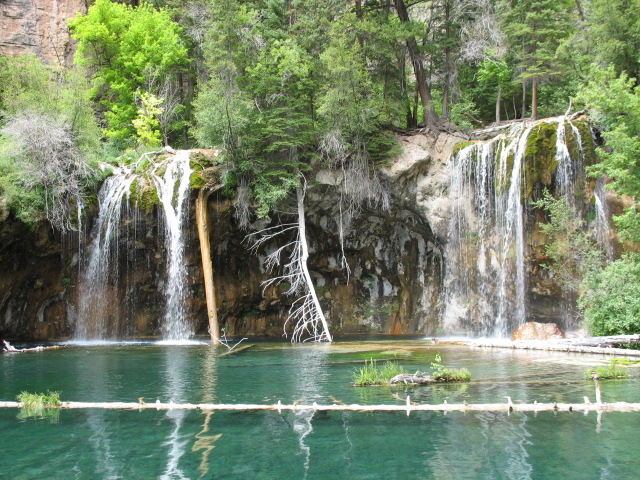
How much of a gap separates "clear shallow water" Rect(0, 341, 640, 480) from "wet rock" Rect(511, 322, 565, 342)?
6.08 meters

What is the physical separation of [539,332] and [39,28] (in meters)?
29.6

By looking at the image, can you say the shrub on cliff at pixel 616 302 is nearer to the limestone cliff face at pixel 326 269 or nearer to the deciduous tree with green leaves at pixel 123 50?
the limestone cliff face at pixel 326 269

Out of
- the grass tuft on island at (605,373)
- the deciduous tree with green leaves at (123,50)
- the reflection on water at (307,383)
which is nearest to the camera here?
the reflection on water at (307,383)

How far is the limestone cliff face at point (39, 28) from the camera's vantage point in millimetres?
30047

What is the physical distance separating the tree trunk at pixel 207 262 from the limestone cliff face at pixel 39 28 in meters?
14.5

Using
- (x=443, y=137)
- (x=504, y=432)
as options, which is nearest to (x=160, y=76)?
(x=443, y=137)

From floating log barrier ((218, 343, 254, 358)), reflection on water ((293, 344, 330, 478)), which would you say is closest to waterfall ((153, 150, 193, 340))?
floating log barrier ((218, 343, 254, 358))

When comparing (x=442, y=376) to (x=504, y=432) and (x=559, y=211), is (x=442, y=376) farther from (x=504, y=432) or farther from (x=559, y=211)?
(x=559, y=211)

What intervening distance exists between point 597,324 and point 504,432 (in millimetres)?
10589

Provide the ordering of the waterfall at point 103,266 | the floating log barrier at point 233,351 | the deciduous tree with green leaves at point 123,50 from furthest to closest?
the deciduous tree with green leaves at point 123,50 < the waterfall at point 103,266 < the floating log barrier at point 233,351

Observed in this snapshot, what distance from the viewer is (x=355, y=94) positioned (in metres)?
22.1

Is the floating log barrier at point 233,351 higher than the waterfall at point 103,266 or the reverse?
the reverse

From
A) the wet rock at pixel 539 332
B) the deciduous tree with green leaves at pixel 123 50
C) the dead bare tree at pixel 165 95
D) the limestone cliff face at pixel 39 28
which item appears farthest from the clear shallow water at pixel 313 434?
the limestone cliff face at pixel 39 28

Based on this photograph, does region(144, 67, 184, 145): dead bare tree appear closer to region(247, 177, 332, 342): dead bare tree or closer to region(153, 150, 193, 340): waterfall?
region(153, 150, 193, 340): waterfall
